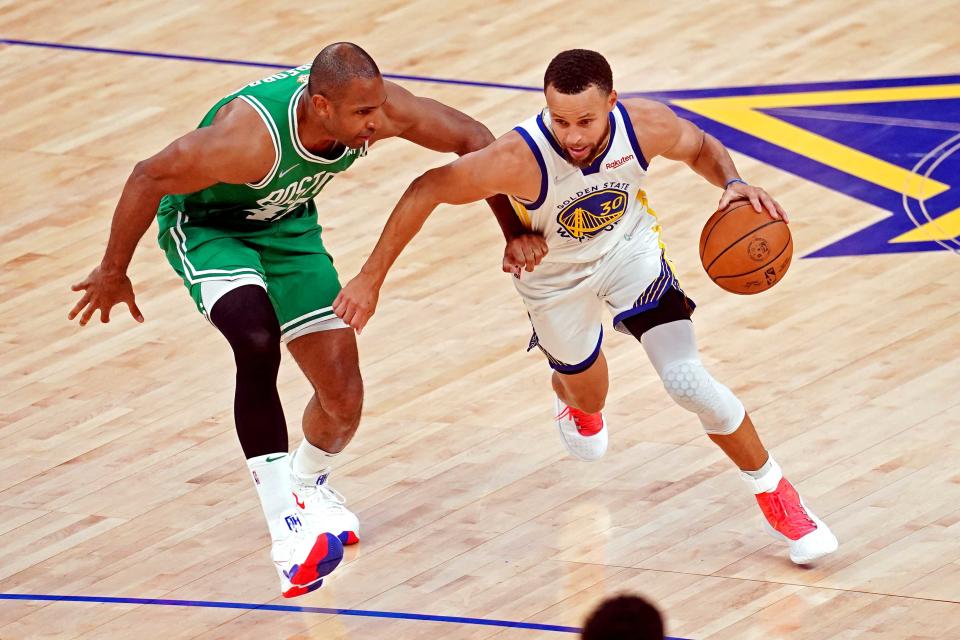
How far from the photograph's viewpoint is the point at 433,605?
545cm

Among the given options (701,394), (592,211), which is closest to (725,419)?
(701,394)

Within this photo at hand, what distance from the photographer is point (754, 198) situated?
5.34 m

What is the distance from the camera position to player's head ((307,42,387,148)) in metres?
5.09

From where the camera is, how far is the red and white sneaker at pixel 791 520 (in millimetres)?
5363

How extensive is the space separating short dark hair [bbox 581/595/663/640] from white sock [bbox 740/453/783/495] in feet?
9.43

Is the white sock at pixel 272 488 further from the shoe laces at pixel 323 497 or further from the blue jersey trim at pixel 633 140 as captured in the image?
the blue jersey trim at pixel 633 140

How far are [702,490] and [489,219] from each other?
3.00 metres

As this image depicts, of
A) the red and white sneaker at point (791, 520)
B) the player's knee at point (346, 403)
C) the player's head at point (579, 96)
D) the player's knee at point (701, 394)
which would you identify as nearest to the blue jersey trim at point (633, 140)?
the player's head at point (579, 96)

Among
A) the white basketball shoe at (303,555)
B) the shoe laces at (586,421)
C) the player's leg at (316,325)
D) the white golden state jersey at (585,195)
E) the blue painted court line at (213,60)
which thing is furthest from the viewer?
the blue painted court line at (213,60)

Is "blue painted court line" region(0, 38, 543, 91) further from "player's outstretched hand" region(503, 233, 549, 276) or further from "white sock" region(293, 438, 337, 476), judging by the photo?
"player's outstretched hand" region(503, 233, 549, 276)

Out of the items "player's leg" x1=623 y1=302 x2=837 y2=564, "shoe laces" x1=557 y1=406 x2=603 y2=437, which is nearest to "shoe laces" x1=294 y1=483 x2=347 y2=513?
"shoe laces" x1=557 y1=406 x2=603 y2=437

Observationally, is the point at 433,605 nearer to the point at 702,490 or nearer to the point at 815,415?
the point at 702,490

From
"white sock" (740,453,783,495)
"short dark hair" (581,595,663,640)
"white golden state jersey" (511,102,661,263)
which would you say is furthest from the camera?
"white sock" (740,453,783,495)

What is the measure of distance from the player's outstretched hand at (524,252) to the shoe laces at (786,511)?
111 cm
